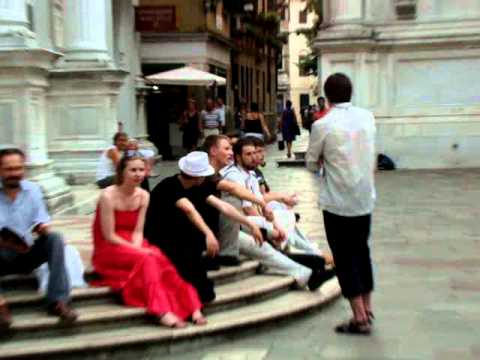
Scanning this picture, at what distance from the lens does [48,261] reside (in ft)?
21.8

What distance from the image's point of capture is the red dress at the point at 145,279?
268 inches

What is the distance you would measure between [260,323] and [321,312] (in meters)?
0.87

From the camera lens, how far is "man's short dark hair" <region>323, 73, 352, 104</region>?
684 cm

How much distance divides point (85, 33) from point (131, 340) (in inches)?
Answer: 418

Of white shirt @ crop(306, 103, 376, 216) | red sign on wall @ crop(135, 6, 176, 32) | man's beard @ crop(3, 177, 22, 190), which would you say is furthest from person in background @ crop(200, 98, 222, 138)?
man's beard @ crop(3, 177, 22, 190)

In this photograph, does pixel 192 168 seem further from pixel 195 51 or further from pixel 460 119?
pixel 195 51

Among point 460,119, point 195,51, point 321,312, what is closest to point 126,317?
point 321,312

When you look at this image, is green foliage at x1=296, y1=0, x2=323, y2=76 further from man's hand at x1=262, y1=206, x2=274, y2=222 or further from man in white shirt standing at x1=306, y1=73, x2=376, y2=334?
man in white shirt standing at x1=306, y1=73, x2=376, y2=334

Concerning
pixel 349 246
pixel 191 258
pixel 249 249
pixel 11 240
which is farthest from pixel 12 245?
pixel 349 246

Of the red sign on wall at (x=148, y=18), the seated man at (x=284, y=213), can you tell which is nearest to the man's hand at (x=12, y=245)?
the seated man at (x=284, y=213)

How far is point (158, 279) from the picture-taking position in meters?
6.83

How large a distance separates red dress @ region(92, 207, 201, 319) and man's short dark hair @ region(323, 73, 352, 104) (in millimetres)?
1736

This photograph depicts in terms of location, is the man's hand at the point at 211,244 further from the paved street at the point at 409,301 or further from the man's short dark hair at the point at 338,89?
the man's short dark hair at the point at 338,89

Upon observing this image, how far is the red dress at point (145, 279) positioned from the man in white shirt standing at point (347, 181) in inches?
45.2
